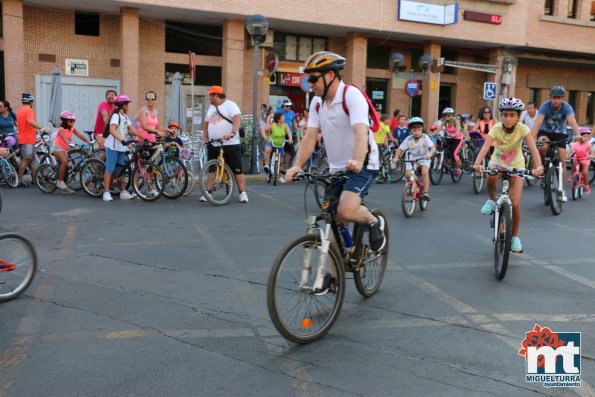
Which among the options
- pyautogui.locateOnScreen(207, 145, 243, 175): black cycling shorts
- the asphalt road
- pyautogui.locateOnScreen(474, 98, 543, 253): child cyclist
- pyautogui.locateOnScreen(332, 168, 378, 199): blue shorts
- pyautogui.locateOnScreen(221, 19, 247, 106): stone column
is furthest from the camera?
pyautogui.locateOnScreen(221, 19, 247, 106): stone column

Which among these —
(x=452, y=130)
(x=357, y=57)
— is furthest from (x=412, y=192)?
(x=357, y=57)

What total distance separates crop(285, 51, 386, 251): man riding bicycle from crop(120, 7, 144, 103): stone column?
62.1 feet

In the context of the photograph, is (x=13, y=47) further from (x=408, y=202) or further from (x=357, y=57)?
(x=408, y=202)

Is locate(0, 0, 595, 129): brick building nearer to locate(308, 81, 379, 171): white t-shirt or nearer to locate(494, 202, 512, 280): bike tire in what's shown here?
locate(494, 202, 512, 280): bike tire

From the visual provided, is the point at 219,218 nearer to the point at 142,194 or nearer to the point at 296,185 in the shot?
the point at 142,194

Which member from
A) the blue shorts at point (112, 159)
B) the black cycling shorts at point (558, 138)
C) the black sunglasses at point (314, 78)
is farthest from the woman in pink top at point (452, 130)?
the black sunglasses at point (314, 78)

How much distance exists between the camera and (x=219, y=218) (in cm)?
909

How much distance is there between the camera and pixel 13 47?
20.4 m

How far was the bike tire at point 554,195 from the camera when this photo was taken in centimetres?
988

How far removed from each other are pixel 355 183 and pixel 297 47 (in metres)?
23.1

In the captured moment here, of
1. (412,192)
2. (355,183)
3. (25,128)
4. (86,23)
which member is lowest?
(412,192)

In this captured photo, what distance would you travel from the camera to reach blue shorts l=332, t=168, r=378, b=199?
14.7 feet

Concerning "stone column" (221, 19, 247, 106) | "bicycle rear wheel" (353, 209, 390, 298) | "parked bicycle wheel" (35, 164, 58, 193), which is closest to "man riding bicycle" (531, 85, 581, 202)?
"bicycle rear wheel" (353, 209, 390, 298)

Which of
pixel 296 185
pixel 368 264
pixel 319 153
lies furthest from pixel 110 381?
pixel 319 153
